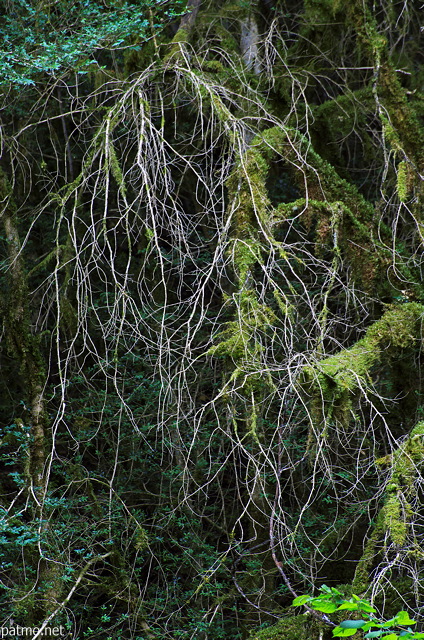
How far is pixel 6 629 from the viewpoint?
3604mm

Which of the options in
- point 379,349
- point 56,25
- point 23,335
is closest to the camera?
point 379,349

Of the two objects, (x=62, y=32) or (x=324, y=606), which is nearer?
(x=324, y=606)

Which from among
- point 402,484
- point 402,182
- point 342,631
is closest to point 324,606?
point 342,631

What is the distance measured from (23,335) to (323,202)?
1929 millimetres

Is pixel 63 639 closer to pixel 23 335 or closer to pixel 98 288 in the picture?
pixel 23 335

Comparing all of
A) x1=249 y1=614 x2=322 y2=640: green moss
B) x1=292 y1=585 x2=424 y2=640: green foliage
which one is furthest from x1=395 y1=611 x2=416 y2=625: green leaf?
x1=249 y1=614 x2=322 y2=640: green moss

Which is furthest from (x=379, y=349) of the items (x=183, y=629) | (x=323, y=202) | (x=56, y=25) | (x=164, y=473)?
(x=56, y=25)

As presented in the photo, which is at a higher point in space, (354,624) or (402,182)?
(402,182)

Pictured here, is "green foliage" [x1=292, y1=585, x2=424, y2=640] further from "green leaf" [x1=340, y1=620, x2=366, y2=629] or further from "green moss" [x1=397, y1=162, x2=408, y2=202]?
"green moss" [x1=397, y1=162, x2=408, y2=202]

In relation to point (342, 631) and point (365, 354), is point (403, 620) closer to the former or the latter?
point (342, 631)

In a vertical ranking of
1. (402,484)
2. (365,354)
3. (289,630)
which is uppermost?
(365,354)

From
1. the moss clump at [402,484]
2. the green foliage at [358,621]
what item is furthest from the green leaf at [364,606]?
the moss clump at [402,484]

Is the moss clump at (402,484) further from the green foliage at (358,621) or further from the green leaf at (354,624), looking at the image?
the green leaf at (354,624)

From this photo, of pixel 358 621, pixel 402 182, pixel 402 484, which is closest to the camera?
pixel 358 621
